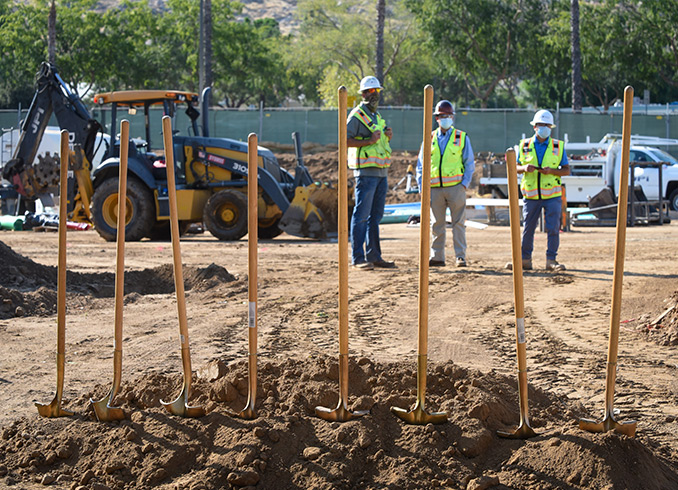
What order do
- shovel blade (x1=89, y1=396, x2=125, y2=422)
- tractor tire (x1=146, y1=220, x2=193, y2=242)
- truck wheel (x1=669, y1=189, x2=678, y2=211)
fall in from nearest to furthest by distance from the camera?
shovel blade (x1=89, y1=396, x2=125, y2=422) → tractor tire (x1=146, y1=220, x2=193, y2=242) → truck wheel (x1=669, y1=189, x2=678, y2=211)

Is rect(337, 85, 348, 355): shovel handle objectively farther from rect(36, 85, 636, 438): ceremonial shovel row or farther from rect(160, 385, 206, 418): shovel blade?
rect(160, 385, 206, 418): shovel blade

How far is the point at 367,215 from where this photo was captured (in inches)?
417

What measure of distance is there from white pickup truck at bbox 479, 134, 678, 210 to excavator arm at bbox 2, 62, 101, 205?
427 inches

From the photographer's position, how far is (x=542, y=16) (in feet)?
155

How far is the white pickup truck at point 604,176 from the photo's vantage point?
22609mm

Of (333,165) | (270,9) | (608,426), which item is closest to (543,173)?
(608,426)

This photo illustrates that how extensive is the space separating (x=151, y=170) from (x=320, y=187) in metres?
3.21

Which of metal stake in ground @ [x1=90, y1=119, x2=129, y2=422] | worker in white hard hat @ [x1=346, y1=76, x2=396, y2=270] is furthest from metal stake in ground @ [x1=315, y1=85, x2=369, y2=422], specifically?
worker in white hard hat @ [x1=346, y1=76, x2=396, y2=270]

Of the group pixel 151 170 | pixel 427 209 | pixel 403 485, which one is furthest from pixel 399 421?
pixel 151 170

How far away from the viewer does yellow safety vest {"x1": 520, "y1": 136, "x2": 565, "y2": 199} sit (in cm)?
1009

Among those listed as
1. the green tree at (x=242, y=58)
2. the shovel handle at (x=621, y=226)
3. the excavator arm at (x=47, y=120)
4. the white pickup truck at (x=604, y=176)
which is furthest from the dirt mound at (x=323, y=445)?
the green tree at (x=242, y=58)

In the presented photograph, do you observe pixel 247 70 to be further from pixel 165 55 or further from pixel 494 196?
pixel 494 196

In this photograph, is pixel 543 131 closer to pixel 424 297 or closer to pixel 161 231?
pixel 424 297

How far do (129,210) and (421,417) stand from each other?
12725mm
